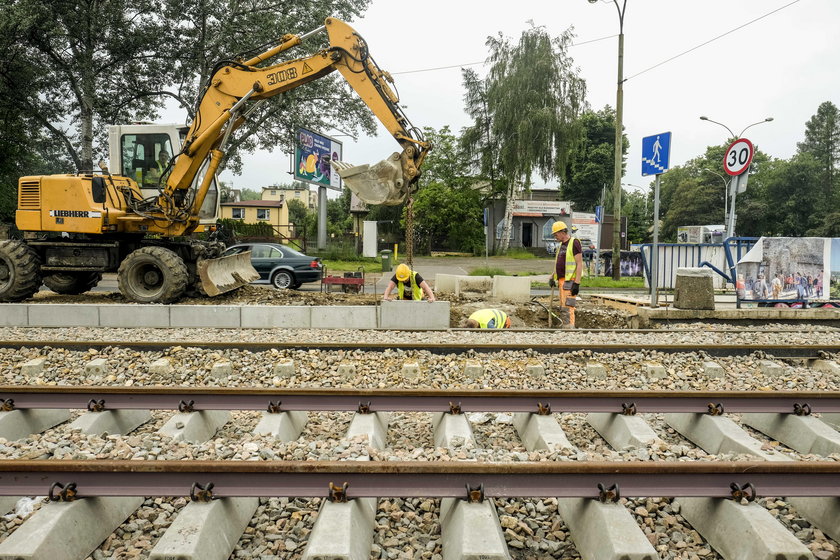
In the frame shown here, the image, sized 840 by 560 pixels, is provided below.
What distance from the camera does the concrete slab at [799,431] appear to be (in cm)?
400

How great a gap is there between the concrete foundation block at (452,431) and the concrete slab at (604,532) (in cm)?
97

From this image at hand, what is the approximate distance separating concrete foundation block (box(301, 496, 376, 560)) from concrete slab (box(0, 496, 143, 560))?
3.68 ft

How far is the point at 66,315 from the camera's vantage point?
913 centimetres

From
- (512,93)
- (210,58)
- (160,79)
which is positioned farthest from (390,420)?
(512,93)

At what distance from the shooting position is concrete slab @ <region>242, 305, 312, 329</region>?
911cm

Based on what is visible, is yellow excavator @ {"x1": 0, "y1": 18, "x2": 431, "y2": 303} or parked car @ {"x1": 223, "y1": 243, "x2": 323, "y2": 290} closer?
yellow excavator @ {"x1": 0, "y1": 18, "x2": 431, "y2": 303}

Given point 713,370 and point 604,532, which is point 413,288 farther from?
point 604,532

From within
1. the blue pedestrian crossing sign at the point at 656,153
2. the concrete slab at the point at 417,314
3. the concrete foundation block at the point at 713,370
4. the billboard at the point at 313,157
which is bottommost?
the concrete foundation block at the point at 713,370

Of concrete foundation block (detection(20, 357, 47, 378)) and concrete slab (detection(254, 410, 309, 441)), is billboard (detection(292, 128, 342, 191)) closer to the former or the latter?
concrete foundation block (detection(20, 357, 47, 378))

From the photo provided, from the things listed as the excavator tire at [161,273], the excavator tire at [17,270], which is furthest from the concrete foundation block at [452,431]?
the excavator tire at [17,270]

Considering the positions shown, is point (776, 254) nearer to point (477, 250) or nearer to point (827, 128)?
point (477, 250)

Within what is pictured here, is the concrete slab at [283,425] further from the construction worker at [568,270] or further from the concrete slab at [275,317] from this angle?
the construction worker at [568,270]

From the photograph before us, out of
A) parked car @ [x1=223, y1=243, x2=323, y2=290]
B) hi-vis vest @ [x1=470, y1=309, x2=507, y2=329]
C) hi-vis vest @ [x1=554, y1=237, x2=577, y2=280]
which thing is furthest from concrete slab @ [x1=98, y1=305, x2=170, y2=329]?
parked car @ [x1=223, y1=243, x2=323, y2=290]

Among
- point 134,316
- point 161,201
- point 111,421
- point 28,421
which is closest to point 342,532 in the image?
point 111,421
